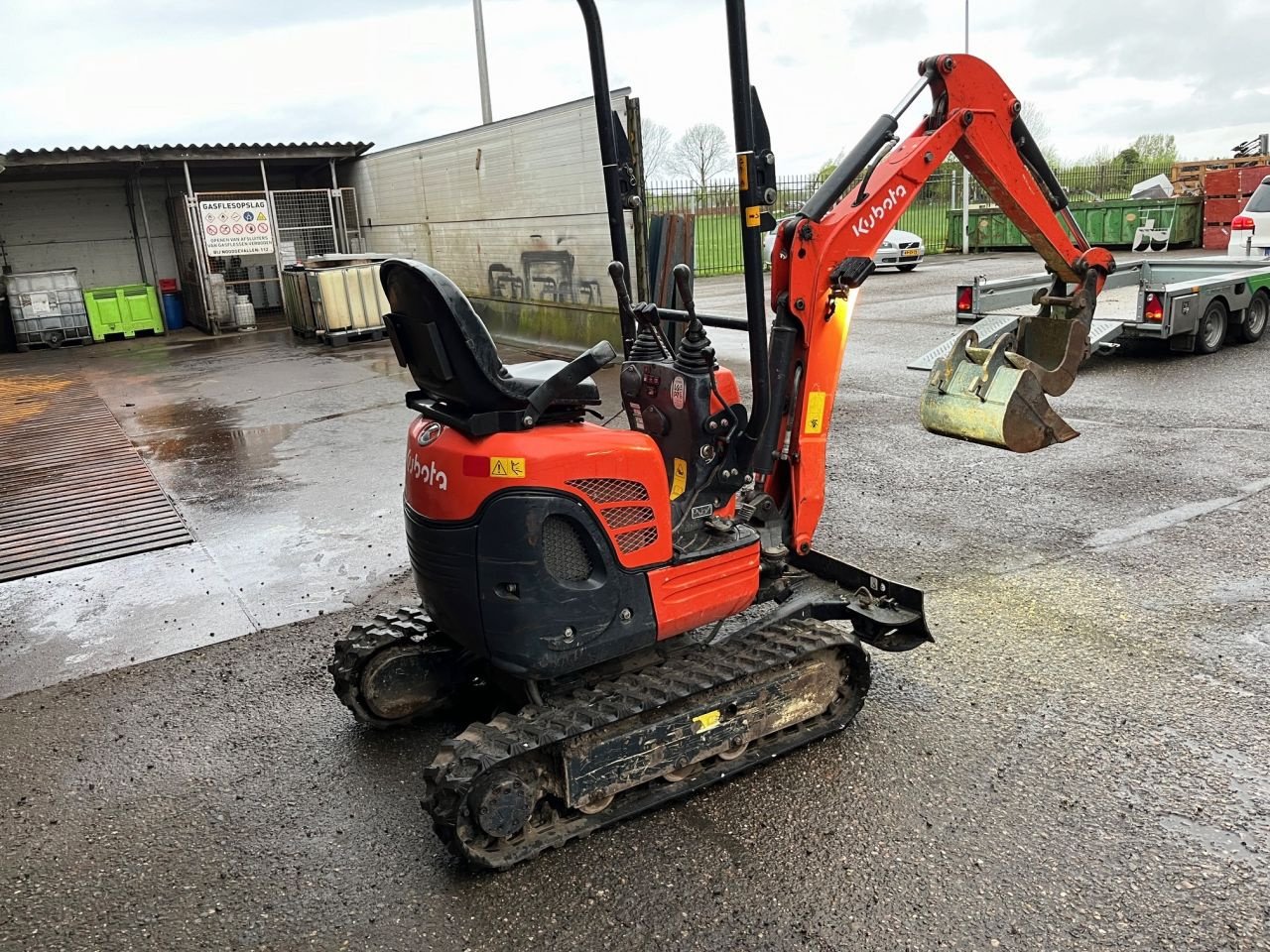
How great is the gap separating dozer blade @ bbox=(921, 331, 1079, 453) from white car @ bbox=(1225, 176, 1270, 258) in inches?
486

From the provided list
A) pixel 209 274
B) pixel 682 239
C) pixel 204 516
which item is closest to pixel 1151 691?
pixel 204 516

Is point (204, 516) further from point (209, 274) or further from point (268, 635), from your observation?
point (209, 274)

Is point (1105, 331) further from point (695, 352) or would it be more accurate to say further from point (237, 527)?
point (237, 527)

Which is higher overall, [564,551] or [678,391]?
[678,391]

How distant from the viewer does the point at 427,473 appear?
11.3 feet

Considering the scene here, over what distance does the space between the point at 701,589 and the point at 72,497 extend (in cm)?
640

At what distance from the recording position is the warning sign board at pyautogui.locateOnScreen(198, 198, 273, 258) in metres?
19.1

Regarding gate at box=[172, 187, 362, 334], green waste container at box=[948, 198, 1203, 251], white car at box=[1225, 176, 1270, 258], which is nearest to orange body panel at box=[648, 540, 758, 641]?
white car at box=[1225, 176, 1270, 258]

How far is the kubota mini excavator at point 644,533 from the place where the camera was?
10.7 feet

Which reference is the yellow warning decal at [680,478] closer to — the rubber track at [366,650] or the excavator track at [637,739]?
the excavator track at [637,739]

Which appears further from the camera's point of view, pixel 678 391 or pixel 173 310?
pixel 173 310

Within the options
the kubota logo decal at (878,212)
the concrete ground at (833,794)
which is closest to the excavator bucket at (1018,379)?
the concrete ground at (833,794)

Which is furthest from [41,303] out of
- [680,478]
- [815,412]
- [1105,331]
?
[815,412]

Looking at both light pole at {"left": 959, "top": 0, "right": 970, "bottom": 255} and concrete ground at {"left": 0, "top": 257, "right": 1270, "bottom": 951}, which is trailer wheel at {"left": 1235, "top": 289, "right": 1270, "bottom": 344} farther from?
light pole at {"left": 959, "top": 0, "right": 970, "bottom": 255}
